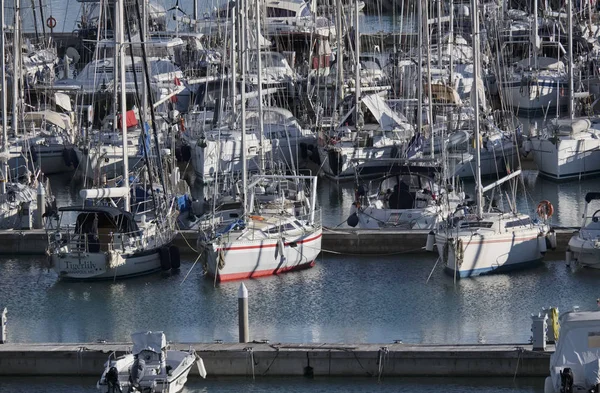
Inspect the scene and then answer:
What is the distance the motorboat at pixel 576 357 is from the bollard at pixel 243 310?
5667mm

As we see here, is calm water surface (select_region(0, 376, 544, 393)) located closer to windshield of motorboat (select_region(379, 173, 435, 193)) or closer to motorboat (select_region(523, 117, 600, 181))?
windshield of motorboat (select_region(379, 173, 435, 193))

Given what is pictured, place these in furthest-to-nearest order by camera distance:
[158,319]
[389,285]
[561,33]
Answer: [561,33] → [389,285] → [158,319]

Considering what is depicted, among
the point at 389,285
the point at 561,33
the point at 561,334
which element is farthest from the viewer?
the point at 561,33

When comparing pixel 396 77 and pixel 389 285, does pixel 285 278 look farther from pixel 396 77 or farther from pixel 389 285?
pixel 396 77

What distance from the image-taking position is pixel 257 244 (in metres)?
39.7

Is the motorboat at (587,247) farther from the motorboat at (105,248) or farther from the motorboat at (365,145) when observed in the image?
the motorboat at (365,145)

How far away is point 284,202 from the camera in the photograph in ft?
142

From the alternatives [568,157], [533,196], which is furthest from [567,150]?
[533,196]

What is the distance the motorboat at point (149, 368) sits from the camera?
2906 cm

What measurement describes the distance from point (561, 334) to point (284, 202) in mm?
15668

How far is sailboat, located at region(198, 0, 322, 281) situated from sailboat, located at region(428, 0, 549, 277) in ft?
9.64

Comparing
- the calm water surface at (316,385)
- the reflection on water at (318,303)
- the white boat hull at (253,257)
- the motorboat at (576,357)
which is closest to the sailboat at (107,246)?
the reflection on water at (318,303)

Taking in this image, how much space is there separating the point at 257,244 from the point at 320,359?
9.07 m

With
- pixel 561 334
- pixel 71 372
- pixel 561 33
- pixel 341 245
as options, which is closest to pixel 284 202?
pixel 341 245
